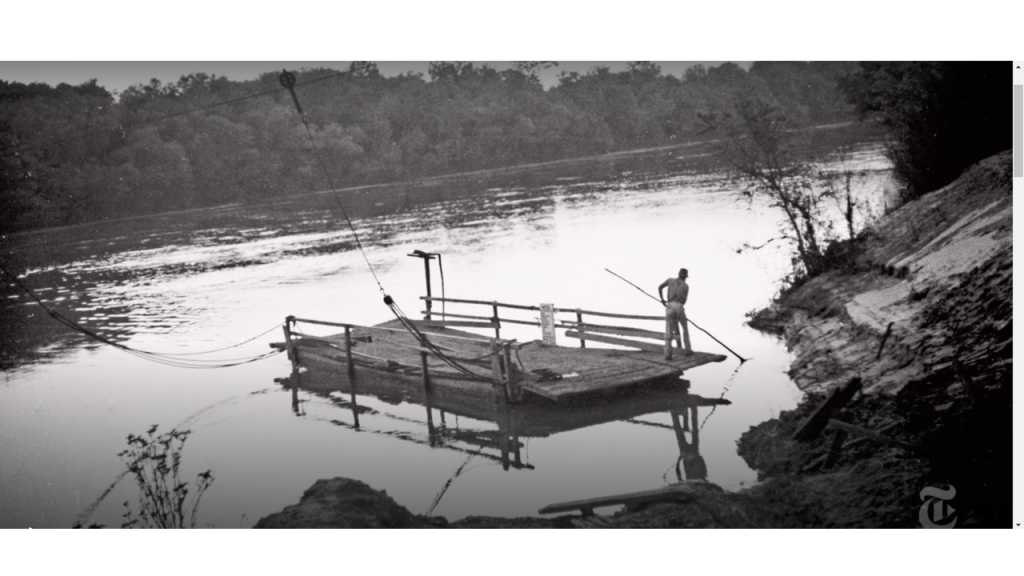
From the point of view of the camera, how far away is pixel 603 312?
38.4 ft

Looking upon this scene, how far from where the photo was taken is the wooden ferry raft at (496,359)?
10.7 metres

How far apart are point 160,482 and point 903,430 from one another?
307 inches

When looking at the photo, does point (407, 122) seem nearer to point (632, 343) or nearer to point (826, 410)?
point (632, 343)

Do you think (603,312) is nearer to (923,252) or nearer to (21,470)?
(923,252)

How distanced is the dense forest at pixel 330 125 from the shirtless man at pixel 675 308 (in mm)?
2460

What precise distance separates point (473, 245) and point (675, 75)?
6.08m

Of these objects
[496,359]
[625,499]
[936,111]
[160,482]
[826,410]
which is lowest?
[625,499]

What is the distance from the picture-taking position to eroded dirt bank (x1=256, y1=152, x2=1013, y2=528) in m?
7.44

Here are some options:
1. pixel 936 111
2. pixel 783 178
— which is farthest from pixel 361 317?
Result: pixel 936 111

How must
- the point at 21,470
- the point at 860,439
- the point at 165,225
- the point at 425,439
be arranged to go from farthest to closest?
the point at 165,225 < the point at 425,439 < the point at 21,470 < the point at 860,439

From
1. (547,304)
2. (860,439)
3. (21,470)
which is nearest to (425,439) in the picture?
(547,304)

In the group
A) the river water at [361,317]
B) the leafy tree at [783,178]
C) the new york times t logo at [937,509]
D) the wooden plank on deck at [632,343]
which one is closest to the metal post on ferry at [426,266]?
the river water at [361,317]

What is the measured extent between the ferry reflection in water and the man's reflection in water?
0.5 inches

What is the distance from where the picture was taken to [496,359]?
35.2ft
